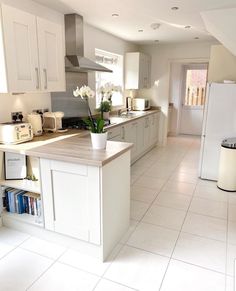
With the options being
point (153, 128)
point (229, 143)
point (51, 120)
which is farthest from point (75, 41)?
point (153, 128)

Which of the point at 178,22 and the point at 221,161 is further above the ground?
the point at 178,22

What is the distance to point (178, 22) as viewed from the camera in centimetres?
357

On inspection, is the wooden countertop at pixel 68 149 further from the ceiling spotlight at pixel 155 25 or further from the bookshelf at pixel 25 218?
the ceiling spotlight at pixel 155 25

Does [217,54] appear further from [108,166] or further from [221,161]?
[108,166]

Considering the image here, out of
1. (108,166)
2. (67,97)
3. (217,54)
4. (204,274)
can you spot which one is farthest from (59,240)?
(217,54)

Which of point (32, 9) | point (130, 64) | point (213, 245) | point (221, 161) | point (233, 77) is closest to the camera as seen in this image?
point (213, 245)

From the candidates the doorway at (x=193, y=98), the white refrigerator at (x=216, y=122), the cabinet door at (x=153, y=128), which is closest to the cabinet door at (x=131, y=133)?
the cabinet door at (x=153, y=128)

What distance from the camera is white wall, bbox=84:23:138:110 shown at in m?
3.91

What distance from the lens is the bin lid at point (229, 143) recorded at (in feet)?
10.9

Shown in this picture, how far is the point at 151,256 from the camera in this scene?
6.97ft

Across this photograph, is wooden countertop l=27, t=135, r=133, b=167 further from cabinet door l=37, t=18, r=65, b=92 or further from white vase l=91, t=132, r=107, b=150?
cabinet door l=37, t=18, r=65, b=92

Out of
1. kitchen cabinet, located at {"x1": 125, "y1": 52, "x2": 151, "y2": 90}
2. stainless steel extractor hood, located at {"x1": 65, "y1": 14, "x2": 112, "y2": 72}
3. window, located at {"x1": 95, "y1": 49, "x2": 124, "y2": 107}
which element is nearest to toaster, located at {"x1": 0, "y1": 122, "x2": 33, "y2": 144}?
stainless steel extractor hood, located at {"x1": 65, "y1": 14, "x2": 112, "y2": 72}

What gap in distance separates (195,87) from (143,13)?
441 centimetres

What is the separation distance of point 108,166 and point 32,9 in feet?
7.14
